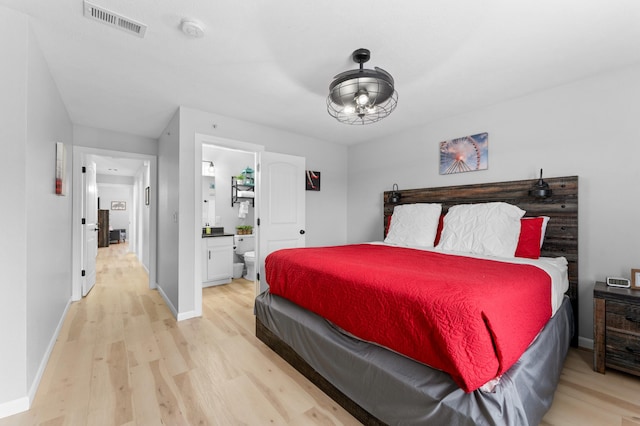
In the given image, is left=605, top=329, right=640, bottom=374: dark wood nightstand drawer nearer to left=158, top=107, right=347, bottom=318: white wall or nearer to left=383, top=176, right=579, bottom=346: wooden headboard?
left=383, top=176, right=579, bottom=346: wooden headboard

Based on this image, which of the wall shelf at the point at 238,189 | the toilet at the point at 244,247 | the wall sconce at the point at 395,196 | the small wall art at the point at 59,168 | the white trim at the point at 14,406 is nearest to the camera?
the white trim at the point at 14,406

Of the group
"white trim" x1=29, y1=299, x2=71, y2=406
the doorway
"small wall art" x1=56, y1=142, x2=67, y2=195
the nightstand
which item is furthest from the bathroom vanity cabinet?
the nightstand

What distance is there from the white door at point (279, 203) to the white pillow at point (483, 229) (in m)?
1.95

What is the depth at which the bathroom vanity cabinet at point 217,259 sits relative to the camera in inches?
169

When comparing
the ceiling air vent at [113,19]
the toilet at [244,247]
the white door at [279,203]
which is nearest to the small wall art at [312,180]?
the white door at [279,203]

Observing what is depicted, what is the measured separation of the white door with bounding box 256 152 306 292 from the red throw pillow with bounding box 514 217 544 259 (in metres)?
2.58

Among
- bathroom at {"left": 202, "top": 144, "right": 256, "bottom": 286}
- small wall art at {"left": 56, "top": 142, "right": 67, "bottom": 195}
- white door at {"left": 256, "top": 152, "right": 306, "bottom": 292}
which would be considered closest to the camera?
small wall art at {"left": 56, "top": 142, "right": 67, "bottom": 195}

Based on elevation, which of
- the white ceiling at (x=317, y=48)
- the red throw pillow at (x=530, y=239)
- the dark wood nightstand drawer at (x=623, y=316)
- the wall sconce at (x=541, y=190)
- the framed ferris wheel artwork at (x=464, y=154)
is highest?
the white ceiling at (x=317, y=48)

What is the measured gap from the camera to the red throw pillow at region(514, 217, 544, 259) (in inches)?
93.0

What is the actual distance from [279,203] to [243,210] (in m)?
1.95

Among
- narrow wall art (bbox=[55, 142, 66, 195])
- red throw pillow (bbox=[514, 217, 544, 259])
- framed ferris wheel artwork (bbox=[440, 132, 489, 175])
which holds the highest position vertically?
framed ferris wheel artwork (bbox=[440, 132, 489, 175])

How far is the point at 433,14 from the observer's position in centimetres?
164

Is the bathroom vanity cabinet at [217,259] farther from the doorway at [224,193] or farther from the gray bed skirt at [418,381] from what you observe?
the gray bed skirt at [418,381]

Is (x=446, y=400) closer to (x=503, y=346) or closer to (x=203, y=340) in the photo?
(x=503, y=346)
